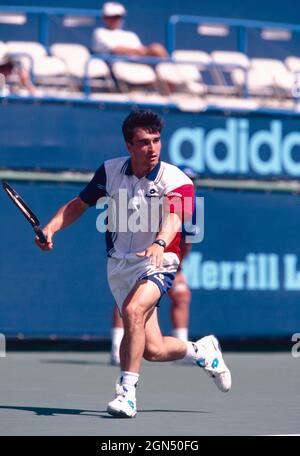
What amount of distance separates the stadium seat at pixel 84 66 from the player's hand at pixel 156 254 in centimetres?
788

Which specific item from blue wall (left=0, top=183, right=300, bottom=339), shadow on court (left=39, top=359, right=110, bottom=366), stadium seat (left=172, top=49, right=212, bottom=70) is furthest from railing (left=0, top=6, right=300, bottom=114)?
shadow on court (left=39, top=359, right=110, bottom=366)

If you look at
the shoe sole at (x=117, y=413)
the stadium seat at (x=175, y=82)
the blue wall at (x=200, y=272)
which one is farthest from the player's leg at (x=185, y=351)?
the stadium seat at (x=175, y=82)

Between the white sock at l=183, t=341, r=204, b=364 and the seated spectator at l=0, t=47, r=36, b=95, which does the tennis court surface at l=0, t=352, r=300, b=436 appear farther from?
the seated spectator at l=0, t=47, r=36, b=95

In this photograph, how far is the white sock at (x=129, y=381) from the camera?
9164mm

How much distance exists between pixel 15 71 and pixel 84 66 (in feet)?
3.03

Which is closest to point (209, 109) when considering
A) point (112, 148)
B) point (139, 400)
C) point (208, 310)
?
point (112, 148)

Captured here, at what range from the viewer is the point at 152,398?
10.8 m

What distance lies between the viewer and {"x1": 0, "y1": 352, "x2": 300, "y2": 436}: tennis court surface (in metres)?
8.55

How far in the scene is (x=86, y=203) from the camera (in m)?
9.73

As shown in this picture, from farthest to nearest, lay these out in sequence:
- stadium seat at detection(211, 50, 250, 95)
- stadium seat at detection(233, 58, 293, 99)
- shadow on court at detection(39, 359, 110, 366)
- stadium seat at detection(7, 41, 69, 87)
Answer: stadium seat at detection(233, 58, 293, 99) < stadium seat at detection(211, 50, 250, 95) < stadium seat at detection(7, 41, 69, 87) < shadow on court at detection(39, 359, 110, 366)

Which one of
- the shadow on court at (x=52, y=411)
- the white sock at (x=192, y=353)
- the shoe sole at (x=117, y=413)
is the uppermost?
the white sock at (x=192, y=353)

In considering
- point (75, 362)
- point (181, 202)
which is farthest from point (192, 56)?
point (181, 202)

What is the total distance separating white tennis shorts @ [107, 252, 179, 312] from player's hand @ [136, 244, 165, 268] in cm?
38

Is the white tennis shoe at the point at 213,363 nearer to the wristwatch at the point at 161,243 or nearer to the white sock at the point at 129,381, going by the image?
the white sock at the point at 129,381
